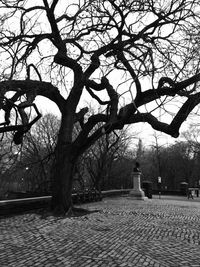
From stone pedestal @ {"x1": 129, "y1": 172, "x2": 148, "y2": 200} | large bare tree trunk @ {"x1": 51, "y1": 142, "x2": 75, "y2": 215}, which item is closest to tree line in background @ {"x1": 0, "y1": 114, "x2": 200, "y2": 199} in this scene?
stone pedestal @ {"x1": 129, "y1": 172, "x2": 148, "y2": 200}

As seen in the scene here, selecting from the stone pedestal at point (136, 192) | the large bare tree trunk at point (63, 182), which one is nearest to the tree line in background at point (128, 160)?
the stone pedestal at point (136, 192)

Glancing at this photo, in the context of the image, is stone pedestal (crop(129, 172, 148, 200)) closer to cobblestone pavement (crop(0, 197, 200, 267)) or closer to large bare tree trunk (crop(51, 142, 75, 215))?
large bare tree trunk (crop(51, 142, 75, 215))

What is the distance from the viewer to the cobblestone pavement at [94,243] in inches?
262

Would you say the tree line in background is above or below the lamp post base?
above

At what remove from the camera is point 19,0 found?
13.6 meters

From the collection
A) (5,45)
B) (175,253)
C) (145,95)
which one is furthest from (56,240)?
(5,45)

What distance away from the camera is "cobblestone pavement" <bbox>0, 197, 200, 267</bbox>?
6660 mm

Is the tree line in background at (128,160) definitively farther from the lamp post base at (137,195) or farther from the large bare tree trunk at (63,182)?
the large bare tree trunk at (63,182)

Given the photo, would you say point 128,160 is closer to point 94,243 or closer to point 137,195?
point 137,195

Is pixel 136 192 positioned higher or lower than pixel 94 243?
higher

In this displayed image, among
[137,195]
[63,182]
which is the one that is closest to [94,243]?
[63,182]

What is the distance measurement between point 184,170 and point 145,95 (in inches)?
2045

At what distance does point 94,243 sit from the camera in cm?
829

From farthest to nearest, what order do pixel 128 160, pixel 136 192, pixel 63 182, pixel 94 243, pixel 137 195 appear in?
pixel 128 160 < pixel 136 192 < pixel 137 195 < pixel 63 182 < pixel 94 243
